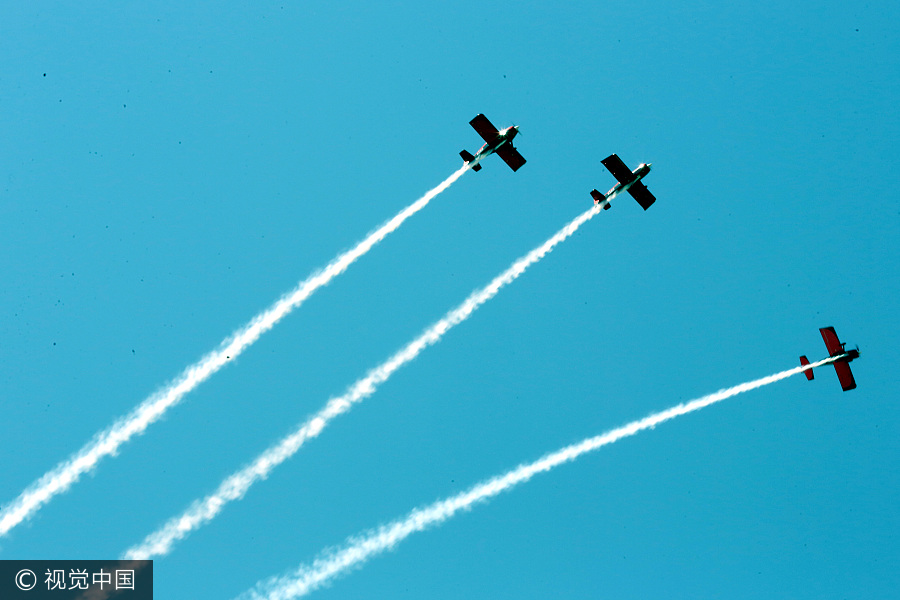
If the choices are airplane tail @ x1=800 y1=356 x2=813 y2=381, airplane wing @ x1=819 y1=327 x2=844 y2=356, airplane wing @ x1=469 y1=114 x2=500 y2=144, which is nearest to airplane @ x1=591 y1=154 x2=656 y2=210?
airplane wing @ x1=469 y1=114 x2=500 y2=144

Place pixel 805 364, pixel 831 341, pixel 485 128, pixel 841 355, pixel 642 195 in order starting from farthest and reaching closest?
pixel 642 195
pixel 805 364
pixel 831 341
pixel 841 355
pixel 485 128

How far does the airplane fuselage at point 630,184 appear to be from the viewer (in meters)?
45.6

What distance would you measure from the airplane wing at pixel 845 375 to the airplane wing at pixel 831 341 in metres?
0.82

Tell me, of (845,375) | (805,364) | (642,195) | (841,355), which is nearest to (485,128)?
(642,195)

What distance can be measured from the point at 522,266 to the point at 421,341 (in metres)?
10.0

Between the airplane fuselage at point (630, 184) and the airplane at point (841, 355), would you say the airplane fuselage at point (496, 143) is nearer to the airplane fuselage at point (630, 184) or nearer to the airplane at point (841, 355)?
the airplane fuselage at point (630, 184)

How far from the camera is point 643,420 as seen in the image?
4562 centimetres

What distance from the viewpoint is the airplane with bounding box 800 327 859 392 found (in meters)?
44.4

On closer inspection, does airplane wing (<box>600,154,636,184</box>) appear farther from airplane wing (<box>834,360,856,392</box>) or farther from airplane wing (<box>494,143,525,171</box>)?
airplane wing (<box>834,360,856,392</box>)

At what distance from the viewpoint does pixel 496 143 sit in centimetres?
4453

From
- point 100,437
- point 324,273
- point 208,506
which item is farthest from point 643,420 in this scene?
point 100,437

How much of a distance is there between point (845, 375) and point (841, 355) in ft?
5.24

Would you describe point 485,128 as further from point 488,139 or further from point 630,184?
point 630,184

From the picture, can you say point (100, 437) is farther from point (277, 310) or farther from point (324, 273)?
point (324, 273)
